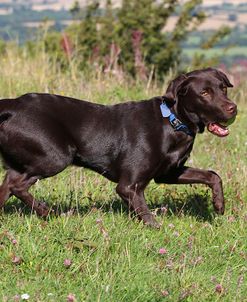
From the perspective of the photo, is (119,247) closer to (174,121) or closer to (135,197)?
(135,197)

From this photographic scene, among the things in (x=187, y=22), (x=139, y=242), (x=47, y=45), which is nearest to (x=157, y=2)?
(x=187, y=22)

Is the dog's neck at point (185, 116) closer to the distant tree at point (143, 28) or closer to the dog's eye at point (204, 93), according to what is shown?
the dog's eye at point (204, 93)

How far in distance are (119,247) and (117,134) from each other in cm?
118

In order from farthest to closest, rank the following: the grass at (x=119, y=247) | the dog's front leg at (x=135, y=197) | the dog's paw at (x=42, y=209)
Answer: the dog's front leg at (x=135, y=197) → the dog's paw at (x=42, y=209) → the grass at (x=119, y=247)

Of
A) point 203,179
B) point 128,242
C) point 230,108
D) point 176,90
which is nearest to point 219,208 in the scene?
point 203,179

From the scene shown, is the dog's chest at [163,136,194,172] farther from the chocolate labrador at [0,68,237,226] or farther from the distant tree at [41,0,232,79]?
the distant tree at [41,0,232,79]

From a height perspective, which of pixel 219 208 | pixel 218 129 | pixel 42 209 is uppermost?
pixel 218 129

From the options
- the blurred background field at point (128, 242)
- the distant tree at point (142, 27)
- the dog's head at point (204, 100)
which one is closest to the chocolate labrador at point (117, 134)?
the dog's head at point (204, 100)

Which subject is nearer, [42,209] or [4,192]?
[42,209]

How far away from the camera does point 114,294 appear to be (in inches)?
139

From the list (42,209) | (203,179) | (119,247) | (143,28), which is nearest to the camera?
(119,247)

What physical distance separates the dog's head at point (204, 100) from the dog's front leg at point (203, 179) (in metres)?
0.37

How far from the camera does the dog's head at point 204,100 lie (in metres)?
4.92

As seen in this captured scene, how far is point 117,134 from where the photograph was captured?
200 inches
